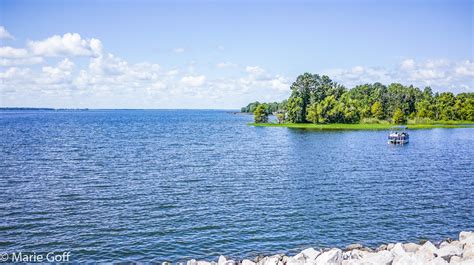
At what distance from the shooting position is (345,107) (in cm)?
15375

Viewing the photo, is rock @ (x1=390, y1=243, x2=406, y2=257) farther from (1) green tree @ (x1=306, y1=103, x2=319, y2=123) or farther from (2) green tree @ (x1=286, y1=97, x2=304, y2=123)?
(2) green tree @ (x1=286, y1=97, x2=304, y2=123)

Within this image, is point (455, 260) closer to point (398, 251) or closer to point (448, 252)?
point (448, 252)

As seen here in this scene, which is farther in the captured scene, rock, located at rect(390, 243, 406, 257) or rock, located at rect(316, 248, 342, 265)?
rock, located at rect(390, 243, 406, 257)

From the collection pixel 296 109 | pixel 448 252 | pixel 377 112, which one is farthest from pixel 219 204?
pixel 377 112

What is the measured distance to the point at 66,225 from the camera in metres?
30.8

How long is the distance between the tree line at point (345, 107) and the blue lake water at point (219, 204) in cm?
8668

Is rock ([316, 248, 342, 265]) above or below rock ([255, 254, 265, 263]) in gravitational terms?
above

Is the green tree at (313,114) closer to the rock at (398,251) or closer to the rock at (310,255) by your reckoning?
the rock at (398,251)

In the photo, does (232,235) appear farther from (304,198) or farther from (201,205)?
(304,198)

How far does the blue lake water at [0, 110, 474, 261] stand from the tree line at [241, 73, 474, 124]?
86685mm

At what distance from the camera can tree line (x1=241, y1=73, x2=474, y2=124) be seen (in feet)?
500

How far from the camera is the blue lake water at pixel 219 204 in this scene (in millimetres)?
27953

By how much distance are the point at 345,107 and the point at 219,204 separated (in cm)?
12470

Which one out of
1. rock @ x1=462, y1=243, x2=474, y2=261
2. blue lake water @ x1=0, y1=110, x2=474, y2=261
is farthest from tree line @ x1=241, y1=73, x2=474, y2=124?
rock @ x1=462, y1=243, x2=474, y2=261
